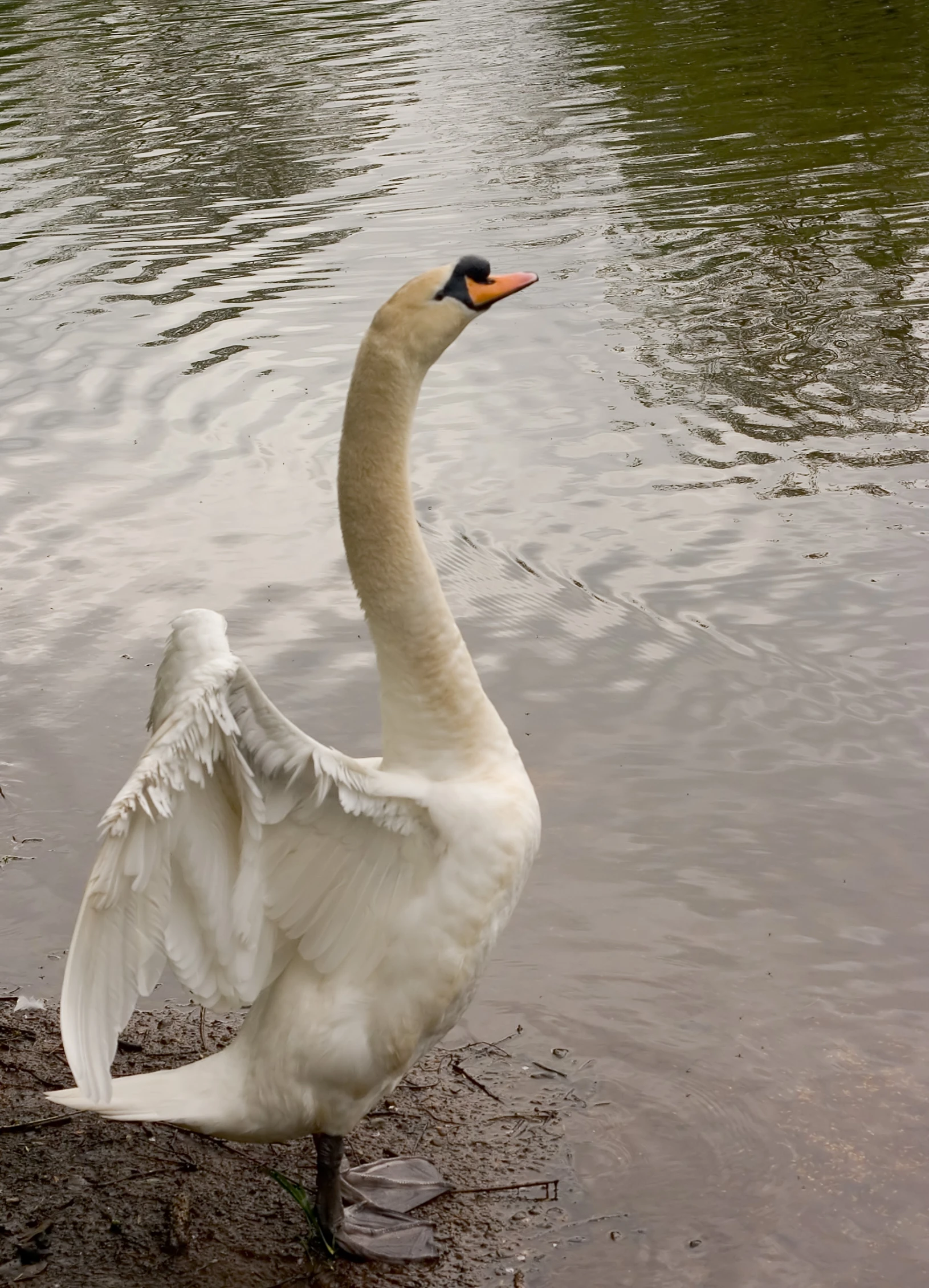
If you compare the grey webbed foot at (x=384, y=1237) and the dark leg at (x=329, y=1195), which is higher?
the dark leg at (x=329, y=1195)

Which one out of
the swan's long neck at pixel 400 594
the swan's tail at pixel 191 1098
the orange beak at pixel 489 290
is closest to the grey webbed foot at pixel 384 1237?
the swan's tail at pixel 191 1098

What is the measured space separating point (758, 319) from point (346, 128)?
29.7ft

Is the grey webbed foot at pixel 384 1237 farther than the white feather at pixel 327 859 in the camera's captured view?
Yes

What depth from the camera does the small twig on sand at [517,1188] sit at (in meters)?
4.14

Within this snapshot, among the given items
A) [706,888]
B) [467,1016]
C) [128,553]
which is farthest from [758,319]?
[467,1016]

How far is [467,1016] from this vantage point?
4.92 m

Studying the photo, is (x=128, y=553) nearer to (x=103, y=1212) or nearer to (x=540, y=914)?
(x=540, y=914)

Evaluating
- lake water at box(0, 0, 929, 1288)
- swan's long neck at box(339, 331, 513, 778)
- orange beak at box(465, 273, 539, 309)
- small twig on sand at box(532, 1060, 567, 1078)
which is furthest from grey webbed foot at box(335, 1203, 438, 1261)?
orange beak at box(465, 273, 539, 309)

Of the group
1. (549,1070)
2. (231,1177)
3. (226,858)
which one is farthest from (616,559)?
(226,858)

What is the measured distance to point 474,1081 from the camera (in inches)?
181

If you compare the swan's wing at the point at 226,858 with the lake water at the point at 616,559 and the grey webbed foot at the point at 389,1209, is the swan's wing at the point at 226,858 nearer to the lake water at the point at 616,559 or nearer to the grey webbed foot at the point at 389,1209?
the grey webbed foot at the point at 389,1209

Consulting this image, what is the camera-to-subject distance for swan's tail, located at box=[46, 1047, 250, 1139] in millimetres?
3600

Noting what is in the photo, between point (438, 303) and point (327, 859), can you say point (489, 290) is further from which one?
point (327, 859)

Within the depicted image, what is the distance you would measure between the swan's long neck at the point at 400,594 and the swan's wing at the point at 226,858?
0.80 ft
